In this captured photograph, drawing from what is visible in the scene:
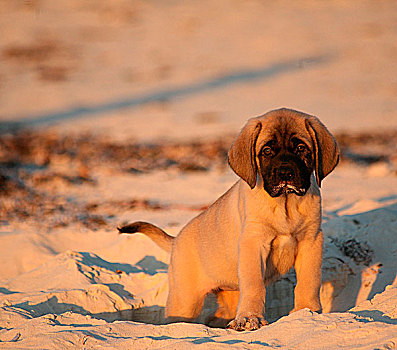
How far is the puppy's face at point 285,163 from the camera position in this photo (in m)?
4.06

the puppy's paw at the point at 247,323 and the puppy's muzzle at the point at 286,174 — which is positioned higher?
the puppy's muzzle at the point at 286,174

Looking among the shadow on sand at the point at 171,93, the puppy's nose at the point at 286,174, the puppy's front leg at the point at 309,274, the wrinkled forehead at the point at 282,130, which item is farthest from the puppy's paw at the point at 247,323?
the shadow on sand at the point at 171,93

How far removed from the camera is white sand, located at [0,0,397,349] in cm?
407

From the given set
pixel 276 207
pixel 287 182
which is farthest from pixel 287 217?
pixel 287 182

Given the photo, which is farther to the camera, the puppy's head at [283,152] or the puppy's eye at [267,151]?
the puppy's eye at [267,151]

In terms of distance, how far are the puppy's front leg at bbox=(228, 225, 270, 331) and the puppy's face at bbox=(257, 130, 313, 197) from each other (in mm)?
342

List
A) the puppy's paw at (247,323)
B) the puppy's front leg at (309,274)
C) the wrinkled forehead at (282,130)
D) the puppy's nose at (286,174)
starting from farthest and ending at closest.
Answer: the puppy's front leg at (309,274) → the wrinkled forehead at (282,130) → the puppy's nose at (286,174) → the puppy's paw at (247,323)

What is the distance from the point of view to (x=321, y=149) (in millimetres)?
4258

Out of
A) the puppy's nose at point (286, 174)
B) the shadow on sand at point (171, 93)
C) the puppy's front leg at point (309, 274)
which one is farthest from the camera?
the shadow on sand at point (171, 93)

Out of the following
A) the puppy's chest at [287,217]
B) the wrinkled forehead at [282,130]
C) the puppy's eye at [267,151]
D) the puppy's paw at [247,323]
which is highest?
the wrinkled forehead at [282,130]

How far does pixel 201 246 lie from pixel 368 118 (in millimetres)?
11900

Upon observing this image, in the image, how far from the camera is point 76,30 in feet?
77.1

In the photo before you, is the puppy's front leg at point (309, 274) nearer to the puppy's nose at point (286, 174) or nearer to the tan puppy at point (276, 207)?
the tan puppy at point (276, 207)

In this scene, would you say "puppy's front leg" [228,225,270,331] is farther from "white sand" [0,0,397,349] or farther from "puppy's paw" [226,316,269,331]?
"white sand" [0,0,397,349]
